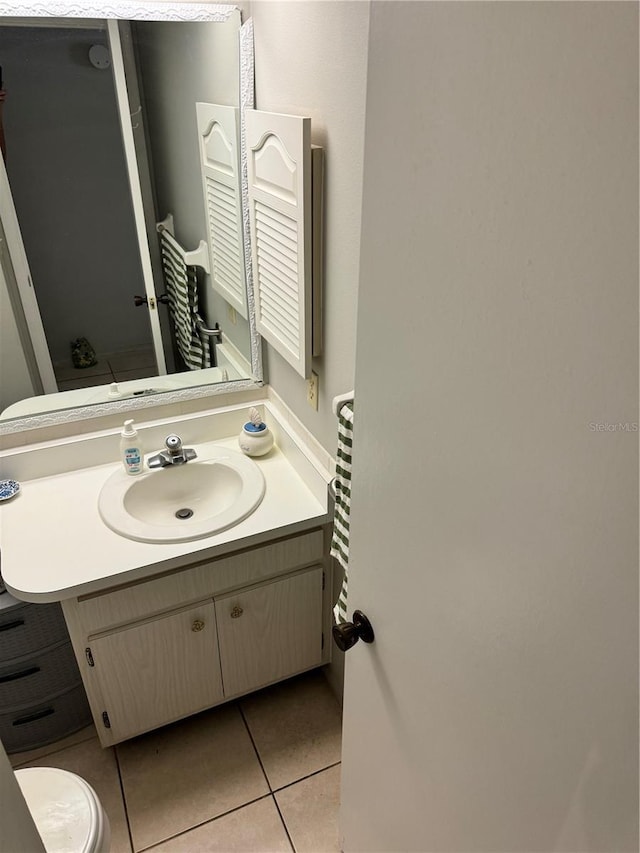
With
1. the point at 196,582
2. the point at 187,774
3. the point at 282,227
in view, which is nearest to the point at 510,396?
the point at 282,227

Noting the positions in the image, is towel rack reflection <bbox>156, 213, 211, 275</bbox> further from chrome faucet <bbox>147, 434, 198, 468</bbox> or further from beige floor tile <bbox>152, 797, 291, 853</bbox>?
beige floor tile <bbox>152, 797, 291, 853</bbox>

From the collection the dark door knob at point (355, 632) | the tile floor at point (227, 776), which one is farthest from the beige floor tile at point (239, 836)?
the dark door knob at point (355, 632)

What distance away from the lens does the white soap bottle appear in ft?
5.41

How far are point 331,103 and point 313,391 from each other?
667 mm

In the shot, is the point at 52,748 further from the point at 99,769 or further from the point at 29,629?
the point at 29,629

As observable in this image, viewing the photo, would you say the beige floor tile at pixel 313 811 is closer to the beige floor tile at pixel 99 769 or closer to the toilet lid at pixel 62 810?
the beige floor tile at pixel 99 769

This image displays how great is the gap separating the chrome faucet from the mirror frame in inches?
6.1

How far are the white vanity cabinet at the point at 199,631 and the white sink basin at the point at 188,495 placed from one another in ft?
0.40

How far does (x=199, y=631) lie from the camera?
62.4 inches

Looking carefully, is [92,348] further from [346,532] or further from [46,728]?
[46,728]

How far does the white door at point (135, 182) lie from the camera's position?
1412 mm

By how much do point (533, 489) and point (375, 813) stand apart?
916 mm

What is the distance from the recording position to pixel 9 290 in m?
1.51

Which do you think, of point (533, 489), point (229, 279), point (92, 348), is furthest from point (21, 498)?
point (533, 489)
